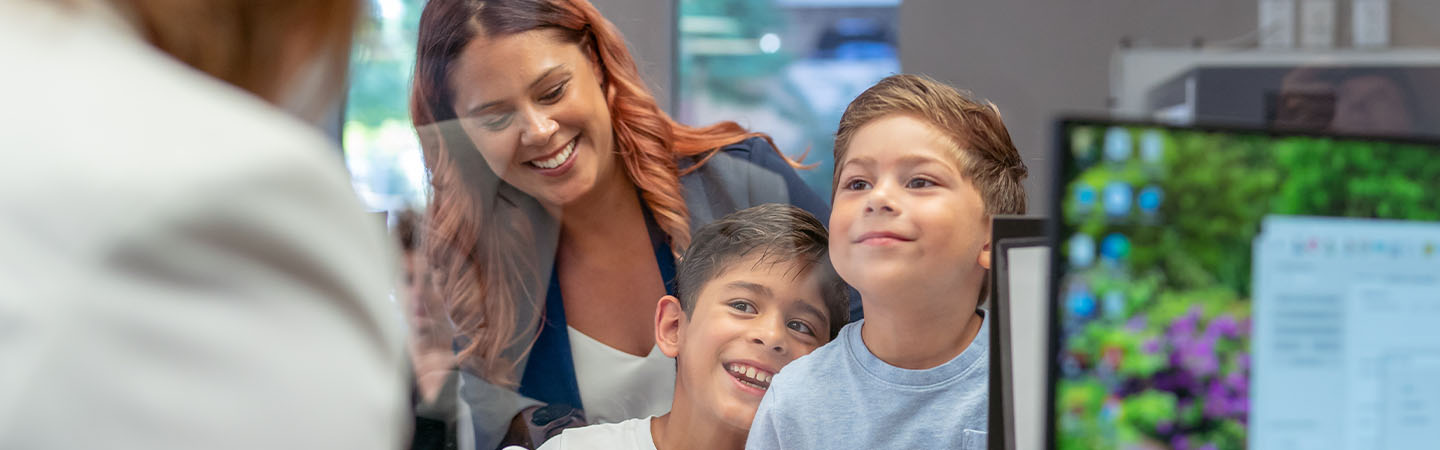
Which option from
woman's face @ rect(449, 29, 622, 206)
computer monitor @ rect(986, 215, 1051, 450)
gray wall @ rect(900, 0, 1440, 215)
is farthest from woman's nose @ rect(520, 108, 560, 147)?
gray wall @ rect(900, 0, 1440, 215)

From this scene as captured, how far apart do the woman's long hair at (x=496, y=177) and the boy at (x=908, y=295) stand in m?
0.14

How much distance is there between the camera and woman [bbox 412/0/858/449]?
80 centimetres

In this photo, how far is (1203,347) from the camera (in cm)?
54

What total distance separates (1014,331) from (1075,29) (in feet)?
4.72

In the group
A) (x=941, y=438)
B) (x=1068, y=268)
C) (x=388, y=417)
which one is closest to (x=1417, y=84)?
(x=941, y=438)

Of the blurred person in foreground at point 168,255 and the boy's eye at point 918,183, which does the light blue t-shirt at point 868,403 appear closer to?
the boy's eye at point 918,183

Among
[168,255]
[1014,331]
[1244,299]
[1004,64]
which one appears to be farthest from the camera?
[1004,64]

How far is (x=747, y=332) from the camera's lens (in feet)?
2.51

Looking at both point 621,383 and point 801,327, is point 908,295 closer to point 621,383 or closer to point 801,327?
point 801,327

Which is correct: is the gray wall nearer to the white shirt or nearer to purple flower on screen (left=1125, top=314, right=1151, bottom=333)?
the white shirt

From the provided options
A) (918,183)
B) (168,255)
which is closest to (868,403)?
(918,183)

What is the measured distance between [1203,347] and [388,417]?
0.41m

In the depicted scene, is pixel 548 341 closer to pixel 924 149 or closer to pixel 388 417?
pixel 924 149

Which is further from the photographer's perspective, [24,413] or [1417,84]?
[1417,84]
